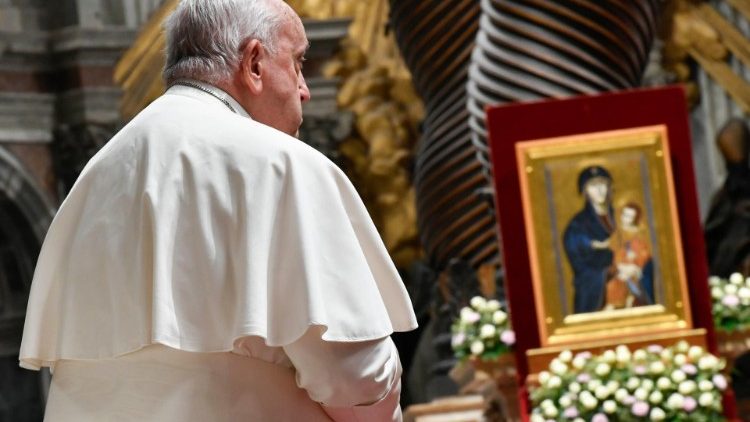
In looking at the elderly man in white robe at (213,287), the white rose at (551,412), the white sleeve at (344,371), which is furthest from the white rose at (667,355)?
the white sleeve at (344,371)

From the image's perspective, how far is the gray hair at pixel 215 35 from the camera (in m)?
2.43

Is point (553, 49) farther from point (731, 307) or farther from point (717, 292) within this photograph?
point (731, 307)

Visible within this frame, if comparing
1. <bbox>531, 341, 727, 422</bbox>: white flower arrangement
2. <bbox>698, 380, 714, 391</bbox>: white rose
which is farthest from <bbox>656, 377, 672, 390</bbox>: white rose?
<bbox>698, 380, 714, 391</bbox>: white rose

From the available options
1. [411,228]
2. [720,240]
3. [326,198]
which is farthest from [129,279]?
[411,228]

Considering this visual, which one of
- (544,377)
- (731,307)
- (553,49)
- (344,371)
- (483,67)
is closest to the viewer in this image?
(344,371)

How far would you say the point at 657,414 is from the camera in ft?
17.4

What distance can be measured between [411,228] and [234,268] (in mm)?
8716

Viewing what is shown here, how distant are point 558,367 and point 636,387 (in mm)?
292

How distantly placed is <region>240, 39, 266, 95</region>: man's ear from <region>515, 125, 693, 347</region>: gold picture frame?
353 centimetres

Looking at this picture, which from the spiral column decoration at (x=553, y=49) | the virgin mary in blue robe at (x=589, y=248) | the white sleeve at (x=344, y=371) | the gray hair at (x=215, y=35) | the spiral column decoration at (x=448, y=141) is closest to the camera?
the white sleeve at (x=344, y=371)

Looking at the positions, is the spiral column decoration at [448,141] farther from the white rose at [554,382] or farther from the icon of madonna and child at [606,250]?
the white rose at [554,382]

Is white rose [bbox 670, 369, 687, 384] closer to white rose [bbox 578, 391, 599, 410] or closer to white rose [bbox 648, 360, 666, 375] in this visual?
white rose [bbox 648, 360, 666, 375]

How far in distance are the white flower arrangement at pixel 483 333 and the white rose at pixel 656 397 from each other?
668 millimetres

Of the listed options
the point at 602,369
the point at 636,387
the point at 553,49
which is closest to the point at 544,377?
A: the point at 602,369
